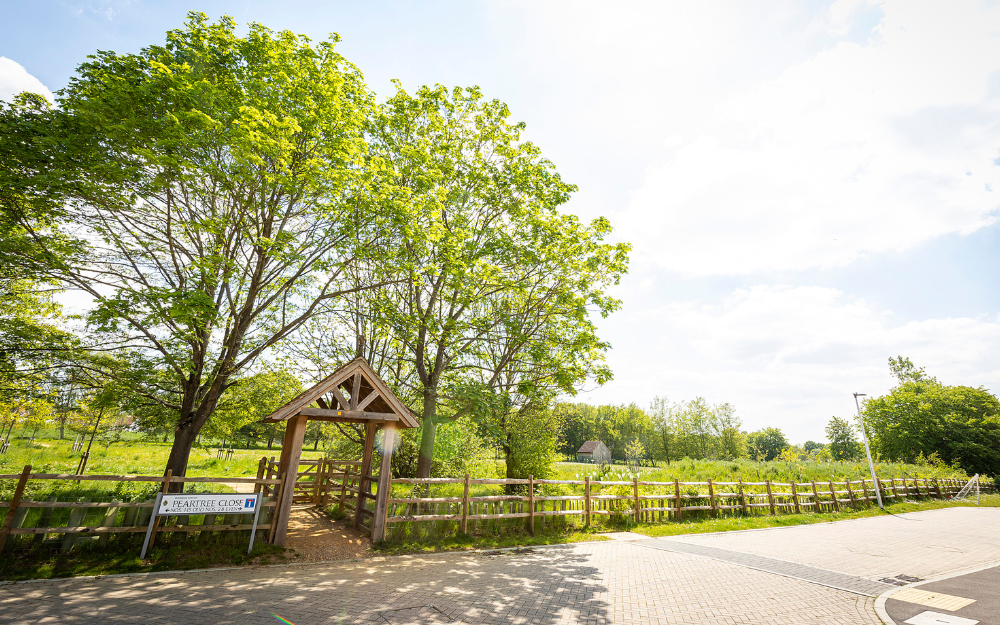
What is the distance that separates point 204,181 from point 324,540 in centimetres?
957

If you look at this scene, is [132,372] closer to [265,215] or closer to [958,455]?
[265,215]

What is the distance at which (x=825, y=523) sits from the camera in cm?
1720

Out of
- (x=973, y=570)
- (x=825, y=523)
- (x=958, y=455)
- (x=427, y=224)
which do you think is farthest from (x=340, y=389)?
(x=958, y=455)

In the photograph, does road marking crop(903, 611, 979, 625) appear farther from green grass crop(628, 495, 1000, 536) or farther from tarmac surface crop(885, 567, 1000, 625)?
green grass crop(628, 495, 1000, 536)

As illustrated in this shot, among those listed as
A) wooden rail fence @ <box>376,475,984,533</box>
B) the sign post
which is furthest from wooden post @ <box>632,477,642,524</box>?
the sign post

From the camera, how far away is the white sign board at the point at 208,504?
26.6 feet

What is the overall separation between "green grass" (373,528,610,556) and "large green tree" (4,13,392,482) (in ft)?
20.2

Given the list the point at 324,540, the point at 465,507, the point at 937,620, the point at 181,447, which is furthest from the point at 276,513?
the point at 937,620

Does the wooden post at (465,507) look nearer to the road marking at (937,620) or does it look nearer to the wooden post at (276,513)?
the wooden post at (276,513)

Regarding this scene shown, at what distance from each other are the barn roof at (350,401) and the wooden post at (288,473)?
0.42 metres

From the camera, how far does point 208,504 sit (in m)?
8.49

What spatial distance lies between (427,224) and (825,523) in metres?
20.1

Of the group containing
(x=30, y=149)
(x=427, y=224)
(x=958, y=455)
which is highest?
(x=427, y=224)

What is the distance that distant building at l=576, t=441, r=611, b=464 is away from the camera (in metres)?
84.7
